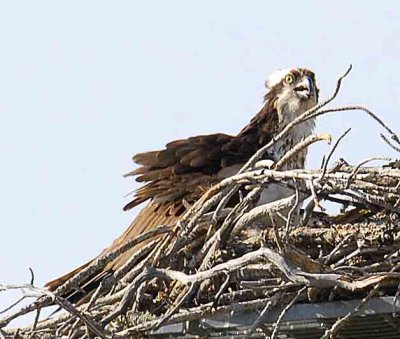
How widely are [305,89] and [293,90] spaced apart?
91 millimetres

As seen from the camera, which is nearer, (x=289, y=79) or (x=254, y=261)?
(x=254, y=261)

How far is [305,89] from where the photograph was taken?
771cm

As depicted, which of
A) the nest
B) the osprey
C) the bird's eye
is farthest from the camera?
the bird's eye

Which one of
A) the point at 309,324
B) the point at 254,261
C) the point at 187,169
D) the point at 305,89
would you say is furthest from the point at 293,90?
the point at 254,261

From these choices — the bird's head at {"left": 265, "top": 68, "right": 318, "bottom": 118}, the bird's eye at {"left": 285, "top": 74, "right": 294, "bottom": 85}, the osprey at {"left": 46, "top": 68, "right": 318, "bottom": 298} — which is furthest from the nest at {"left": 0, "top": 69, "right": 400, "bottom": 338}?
the bird's eye at {"left": 285, "top": 74, "right": 294, "bottom": 85}

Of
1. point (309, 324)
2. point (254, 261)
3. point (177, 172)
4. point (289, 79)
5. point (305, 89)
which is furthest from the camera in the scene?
point (289, 79)

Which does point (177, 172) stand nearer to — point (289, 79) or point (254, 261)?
point (289, 79)

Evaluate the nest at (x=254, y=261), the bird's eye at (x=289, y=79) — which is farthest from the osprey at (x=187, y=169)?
the nest at (x=254, y=261)

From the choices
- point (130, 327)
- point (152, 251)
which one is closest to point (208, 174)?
point (152, 251)

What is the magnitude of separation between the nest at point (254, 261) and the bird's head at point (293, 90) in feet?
8.55

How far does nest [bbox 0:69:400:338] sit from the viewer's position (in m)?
4.25

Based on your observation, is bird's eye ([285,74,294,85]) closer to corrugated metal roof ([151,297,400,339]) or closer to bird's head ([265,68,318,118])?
bird's head ([265,68,318,118])

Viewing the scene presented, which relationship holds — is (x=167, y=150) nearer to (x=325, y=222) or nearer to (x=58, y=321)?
(x=325, y=222)

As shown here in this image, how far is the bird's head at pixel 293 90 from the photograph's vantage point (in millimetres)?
7652
